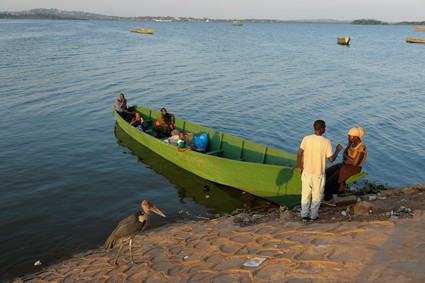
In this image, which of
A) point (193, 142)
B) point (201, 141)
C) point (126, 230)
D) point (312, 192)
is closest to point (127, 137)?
point (193, 142)

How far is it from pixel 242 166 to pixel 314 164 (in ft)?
13.0

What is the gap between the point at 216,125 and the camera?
2038 cm

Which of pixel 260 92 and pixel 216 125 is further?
pixel 260 92

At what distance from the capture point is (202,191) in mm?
12609

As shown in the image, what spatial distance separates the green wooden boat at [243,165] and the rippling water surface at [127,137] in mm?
649

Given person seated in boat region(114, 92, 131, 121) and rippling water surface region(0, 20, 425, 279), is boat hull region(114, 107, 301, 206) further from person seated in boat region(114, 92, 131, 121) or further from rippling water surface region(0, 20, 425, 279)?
person seated in boat region(114, 92, 131, 121)

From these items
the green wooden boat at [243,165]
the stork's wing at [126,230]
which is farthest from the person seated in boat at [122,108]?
the stork's wing at [126,230]

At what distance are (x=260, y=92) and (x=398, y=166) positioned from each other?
47.3ft

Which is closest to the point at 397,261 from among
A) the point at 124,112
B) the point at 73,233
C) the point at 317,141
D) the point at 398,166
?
the point at 317,141

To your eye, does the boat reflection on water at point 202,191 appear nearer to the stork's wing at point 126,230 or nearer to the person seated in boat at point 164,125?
the person seated in boat at point 164,125

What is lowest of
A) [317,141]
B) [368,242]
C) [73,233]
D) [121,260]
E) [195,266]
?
[73,233]

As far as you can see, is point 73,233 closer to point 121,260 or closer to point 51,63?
point 121,260

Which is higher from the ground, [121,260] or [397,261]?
[397,261]

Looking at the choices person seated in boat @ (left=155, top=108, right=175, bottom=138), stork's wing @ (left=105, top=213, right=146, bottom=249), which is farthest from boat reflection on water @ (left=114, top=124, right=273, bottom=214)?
stork's wing @ (left=105, top=213, right=146, bottom=249)
